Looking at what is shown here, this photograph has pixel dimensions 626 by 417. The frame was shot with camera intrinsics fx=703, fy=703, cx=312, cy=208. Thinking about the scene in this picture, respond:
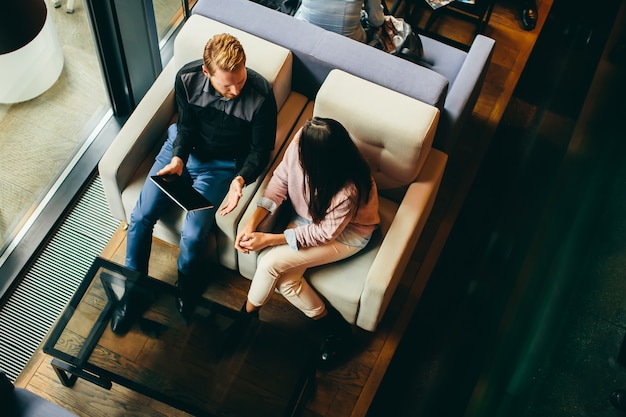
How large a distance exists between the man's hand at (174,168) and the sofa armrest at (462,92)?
1.10m

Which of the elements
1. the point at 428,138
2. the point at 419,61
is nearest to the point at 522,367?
the point at 428,138

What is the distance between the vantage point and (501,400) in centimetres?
289

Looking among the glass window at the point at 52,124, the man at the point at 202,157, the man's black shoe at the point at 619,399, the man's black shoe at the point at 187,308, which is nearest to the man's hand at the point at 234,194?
the man at the point at 202,157

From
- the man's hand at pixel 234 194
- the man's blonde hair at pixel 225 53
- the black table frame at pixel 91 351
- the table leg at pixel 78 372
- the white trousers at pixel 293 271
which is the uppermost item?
the man's blonde hair at pixel 225 53

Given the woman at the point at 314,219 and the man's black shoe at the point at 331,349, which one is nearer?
the woman at the point at 314,219

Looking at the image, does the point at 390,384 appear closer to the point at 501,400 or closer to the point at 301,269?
the point at 501,400

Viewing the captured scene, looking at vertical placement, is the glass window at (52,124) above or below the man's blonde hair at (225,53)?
below

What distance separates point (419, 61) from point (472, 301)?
3.81 feet

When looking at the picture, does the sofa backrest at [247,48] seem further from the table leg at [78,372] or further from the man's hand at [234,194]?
the table leg at [78,372]

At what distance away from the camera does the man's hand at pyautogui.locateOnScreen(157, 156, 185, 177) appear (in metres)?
2.74

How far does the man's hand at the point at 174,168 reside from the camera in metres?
2.74

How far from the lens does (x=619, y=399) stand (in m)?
2.48

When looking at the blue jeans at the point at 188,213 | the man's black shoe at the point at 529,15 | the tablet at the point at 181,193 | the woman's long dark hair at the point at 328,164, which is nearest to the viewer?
the woman's long dark hair at the point at 328,164

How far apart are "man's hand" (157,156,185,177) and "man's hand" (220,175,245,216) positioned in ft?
0.70
